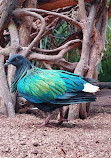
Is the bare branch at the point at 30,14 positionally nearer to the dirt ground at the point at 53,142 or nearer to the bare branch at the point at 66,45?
the bare branch at the point at 66,45

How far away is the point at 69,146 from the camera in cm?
237

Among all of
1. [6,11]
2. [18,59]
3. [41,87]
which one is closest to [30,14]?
[6,11]

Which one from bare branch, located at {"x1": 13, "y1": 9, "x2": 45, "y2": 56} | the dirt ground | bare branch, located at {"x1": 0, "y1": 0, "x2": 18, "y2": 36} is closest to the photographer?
the dirt ground

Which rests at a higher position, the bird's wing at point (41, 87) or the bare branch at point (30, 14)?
the bare branch at point (30, 14)

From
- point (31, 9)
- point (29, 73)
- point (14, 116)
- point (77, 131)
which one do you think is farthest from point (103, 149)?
point (31, 9)

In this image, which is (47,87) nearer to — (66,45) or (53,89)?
(53,89)

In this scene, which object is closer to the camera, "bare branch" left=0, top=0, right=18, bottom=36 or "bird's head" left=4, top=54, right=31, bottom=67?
"bird's head" left=4, top=54, right=31, bottom=67

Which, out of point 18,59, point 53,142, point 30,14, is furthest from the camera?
point 30,14

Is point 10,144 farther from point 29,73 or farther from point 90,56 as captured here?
point 90,56

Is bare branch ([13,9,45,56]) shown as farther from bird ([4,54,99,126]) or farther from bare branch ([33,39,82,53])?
bird ([4,54,99,126])

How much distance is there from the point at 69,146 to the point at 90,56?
8.51 ft

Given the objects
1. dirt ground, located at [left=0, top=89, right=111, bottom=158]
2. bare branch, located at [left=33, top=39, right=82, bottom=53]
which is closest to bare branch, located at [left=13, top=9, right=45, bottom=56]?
bare branch, located at [left=33, top=39, right=82, bottom=53]

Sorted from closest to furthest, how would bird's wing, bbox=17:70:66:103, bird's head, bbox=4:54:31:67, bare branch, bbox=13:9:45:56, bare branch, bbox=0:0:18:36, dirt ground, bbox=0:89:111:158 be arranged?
dirt ground, bbox=0:89:111:158 < bird's wing, bbox=17:70:66:103 < bird's head, bbox=4:54:31:67 < bare branch, bbox=13:9:45:56 < bare branch, bbox=0:0:18:36

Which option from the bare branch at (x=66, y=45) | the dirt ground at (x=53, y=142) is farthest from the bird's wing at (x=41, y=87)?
the bare branch at (x=66, y=45)
